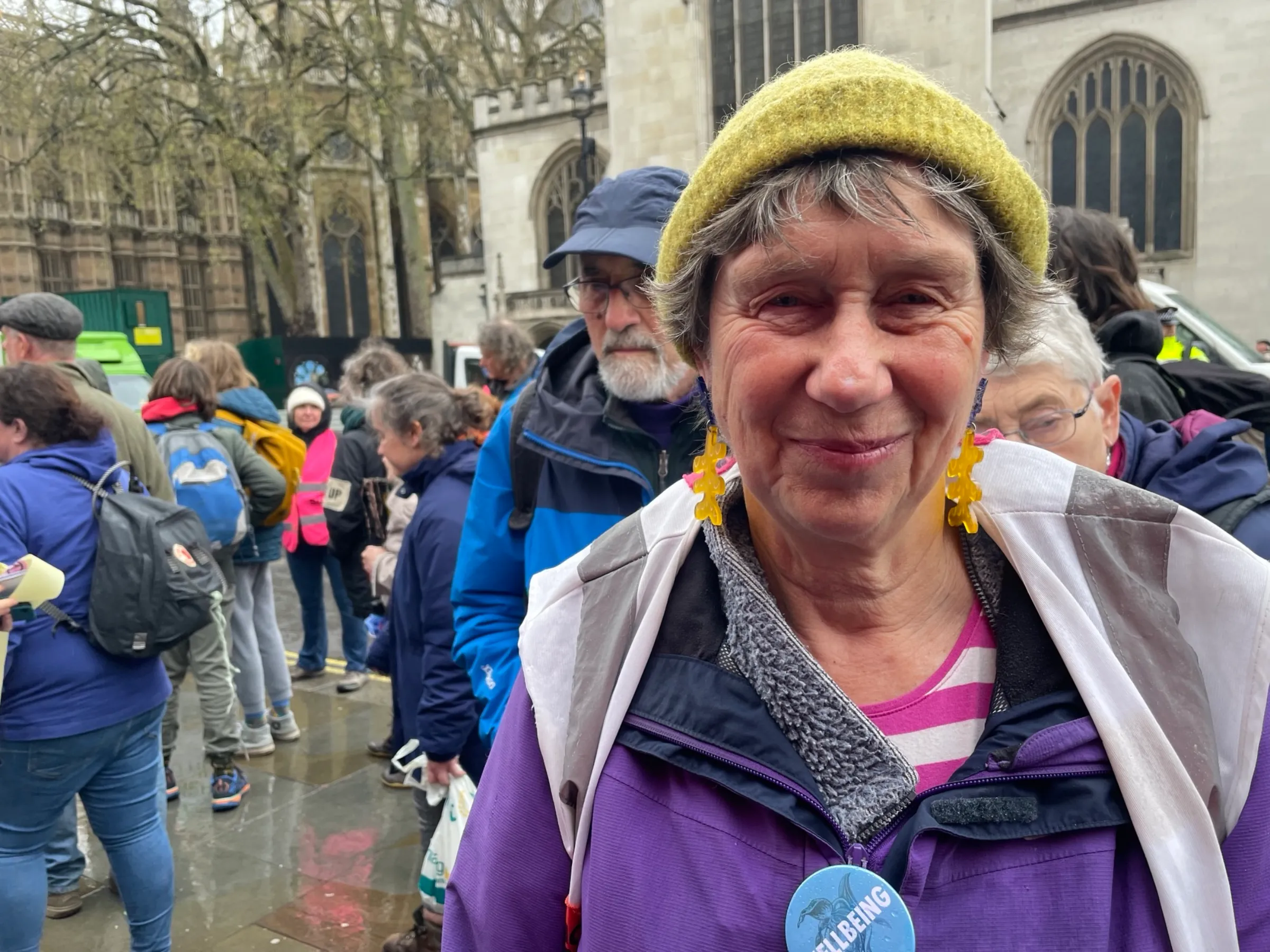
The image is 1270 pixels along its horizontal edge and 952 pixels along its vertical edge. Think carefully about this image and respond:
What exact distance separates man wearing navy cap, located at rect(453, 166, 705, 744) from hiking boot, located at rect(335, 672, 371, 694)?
4358 mm

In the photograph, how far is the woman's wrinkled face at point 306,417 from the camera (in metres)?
6.41

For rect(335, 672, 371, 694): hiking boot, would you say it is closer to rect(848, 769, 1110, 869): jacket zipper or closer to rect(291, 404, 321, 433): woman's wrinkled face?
rect(291, 404, 321, 433): woman's wrinkled face

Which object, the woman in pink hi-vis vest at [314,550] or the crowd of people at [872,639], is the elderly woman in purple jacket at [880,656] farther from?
the woman in pink hi-vis vest at [314,550]

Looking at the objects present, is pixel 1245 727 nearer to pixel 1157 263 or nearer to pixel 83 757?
pixel 83 757

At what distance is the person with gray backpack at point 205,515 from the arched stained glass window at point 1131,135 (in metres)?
20.0

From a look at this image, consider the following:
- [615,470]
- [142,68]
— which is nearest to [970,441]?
[615,470]

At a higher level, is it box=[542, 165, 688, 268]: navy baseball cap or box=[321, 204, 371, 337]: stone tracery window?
box=[321, 204, 371, 337]: stone tracery window

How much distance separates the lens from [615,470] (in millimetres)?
2264

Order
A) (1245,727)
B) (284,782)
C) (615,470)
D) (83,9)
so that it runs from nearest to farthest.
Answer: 1. (1245,727)
2. (615,470)
3. (284,782)
4. (83,9)

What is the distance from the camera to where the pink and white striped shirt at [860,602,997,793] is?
1.16m

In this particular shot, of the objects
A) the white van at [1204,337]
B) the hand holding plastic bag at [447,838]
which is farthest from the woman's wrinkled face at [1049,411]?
the white van at [1204,337]

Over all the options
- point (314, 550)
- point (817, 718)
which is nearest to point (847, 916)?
point (817, 718)

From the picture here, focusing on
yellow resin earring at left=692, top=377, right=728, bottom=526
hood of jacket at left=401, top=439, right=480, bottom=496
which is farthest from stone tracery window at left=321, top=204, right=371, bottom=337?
yellow resin earring at left=692, top=377, right=728, bottom=526

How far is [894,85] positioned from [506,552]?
5.42 feet
